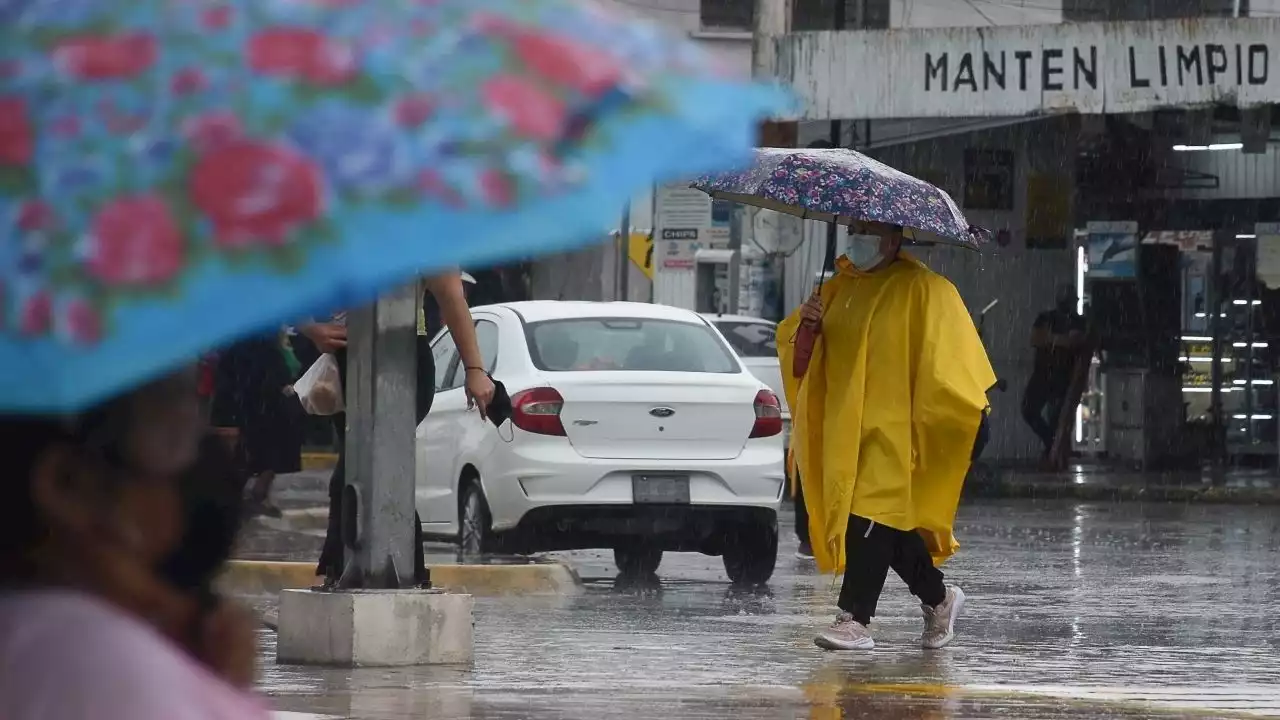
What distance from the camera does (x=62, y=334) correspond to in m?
1.84

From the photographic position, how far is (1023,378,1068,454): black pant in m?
25.0

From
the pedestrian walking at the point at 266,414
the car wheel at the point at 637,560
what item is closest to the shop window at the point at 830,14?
the pedestrian walking at the point at 266,414

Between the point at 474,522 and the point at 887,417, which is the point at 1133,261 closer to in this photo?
the point at 474,522

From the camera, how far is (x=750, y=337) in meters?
23.7

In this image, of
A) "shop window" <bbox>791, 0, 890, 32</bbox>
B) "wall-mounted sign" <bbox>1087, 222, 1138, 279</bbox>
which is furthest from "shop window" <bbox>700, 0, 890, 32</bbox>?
"wall-mounted sign" <bbox>1087, 222, 1138, 279</bbox>

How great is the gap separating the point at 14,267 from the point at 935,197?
768 centimetres

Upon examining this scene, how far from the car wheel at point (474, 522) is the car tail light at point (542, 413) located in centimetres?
58

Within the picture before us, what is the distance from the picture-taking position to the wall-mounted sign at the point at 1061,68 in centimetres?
1953

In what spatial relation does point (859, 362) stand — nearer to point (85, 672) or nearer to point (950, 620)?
point (950, 620)

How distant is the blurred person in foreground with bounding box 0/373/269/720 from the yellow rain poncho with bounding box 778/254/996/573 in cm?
684

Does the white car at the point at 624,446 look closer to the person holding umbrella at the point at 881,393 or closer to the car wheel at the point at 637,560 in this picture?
the car wheel at the point at 637,560

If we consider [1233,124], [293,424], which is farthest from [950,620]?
[1233,124]

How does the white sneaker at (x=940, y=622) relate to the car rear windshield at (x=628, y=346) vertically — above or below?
below

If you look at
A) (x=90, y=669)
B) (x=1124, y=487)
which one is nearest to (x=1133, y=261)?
(x=1124, y=487)
